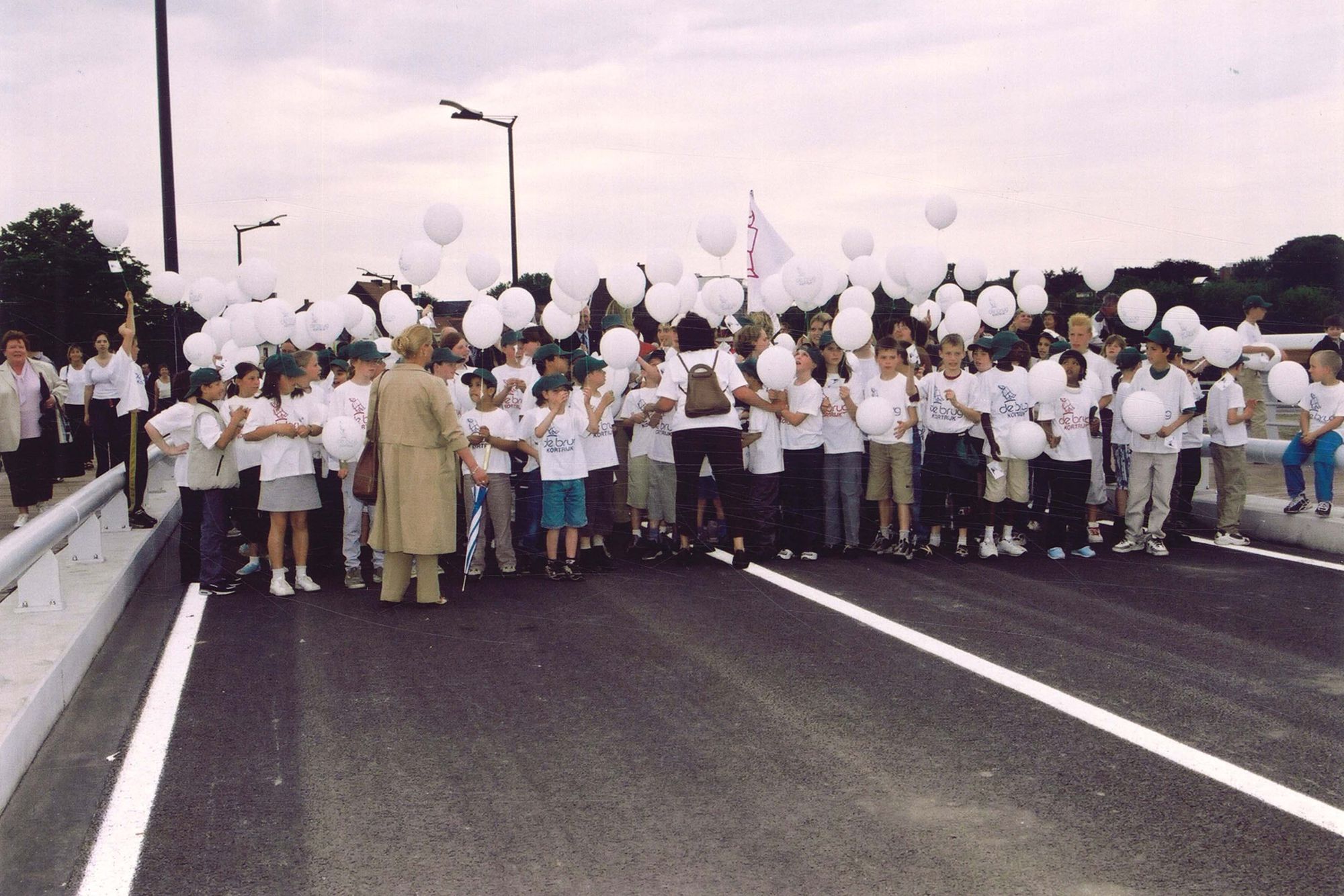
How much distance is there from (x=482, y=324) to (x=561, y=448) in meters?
1.59

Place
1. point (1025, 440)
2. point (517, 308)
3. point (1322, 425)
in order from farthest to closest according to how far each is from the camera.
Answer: point (517, 308)
point (1322, 425)
point (1025, 440)

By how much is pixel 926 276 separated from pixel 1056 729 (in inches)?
263

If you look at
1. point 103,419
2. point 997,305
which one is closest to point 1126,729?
point 997,305

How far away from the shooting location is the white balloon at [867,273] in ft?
37.2

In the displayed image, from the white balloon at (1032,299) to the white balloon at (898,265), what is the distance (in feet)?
4.48

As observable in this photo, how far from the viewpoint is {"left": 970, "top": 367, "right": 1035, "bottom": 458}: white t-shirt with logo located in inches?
348

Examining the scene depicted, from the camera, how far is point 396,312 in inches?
397

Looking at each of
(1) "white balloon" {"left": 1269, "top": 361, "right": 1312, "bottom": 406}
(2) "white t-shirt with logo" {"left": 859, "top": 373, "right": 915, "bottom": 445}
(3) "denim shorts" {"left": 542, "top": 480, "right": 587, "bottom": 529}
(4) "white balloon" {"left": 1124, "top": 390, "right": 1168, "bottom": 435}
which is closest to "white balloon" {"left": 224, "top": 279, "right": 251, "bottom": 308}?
(3) "denim shorts" {"left": 542, "top": 480, "right": 587, "bottom": 529}

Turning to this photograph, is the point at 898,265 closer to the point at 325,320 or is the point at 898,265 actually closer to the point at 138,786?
the point at 325,320

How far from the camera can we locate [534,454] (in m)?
8.55

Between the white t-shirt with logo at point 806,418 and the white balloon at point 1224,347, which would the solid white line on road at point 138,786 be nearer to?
the white t-shirt with logo at point 806,418

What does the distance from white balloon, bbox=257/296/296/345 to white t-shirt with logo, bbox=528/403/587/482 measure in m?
2.63

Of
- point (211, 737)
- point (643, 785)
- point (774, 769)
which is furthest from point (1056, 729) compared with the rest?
point (211, 737)

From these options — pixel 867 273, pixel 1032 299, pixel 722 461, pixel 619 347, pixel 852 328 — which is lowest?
pixel 722 461
